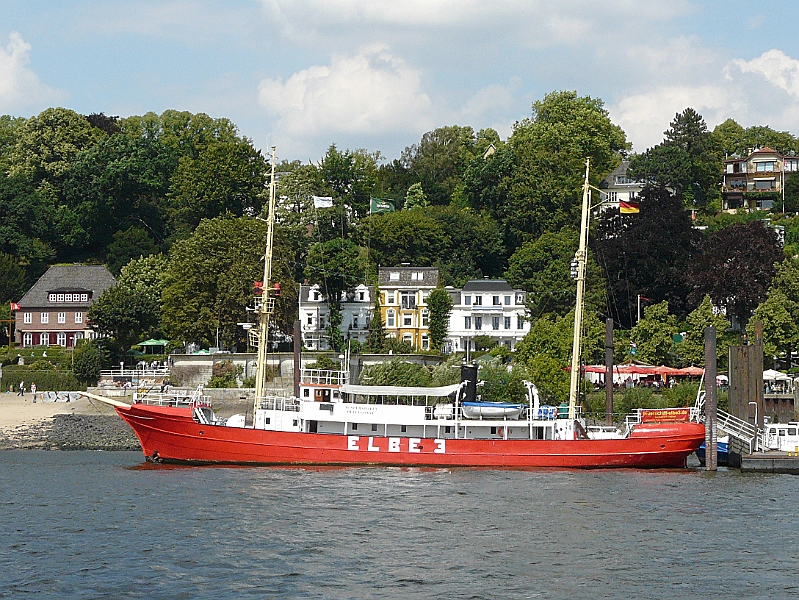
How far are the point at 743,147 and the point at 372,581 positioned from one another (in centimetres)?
13038

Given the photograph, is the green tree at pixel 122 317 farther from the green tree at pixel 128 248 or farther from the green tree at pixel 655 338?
the green tree at pixel 655 338

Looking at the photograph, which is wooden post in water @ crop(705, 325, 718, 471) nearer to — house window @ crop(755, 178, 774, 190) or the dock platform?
the dock platform

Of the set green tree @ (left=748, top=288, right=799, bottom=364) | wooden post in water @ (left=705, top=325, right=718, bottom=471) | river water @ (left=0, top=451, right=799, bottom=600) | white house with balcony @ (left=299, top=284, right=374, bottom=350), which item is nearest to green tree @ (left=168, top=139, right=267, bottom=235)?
white house with balcony @ (left=299, top=284, right=374, bottom=350)

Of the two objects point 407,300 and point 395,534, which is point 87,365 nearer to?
point 407,300

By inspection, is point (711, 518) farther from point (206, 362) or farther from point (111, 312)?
point (111, 312)

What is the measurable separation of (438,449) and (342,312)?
48449 millimetres

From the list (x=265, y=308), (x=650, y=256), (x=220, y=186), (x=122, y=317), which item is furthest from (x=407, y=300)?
(x=265, y=308)

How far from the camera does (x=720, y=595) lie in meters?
30.7

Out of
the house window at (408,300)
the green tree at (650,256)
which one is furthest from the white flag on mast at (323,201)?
the green tree at (650,256)

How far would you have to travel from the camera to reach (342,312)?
100562mm

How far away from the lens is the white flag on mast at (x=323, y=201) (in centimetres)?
Answer: 10806

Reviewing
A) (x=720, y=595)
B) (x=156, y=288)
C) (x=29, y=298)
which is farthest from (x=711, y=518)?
(x=29, y=298)

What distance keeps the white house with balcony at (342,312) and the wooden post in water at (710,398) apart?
4938cm

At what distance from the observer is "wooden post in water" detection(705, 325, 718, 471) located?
168 ft
